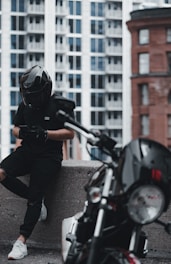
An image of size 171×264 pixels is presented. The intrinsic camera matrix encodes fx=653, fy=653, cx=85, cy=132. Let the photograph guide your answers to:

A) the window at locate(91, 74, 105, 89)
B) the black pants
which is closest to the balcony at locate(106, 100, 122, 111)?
the window at locate(91, 74, 105, 89)

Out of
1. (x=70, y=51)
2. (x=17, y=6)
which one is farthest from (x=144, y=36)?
(x=17, y=6)

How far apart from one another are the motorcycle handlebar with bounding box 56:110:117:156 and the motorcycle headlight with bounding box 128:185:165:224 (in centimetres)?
15

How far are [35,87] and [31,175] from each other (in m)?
0.46

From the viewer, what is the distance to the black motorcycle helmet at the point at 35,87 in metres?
2.72

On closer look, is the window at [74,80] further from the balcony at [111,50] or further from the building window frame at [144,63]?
the building window frame at [144,63]

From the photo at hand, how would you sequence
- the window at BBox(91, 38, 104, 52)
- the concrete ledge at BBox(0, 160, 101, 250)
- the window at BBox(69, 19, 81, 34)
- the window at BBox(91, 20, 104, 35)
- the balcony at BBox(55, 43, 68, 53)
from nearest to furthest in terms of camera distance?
the concrete ledge at BBox(0, 160, 101, 250), the window at BBox(69, 19, 81, 34), the balcony at BBox(55, 43, 68, 53), the window at BBox(91, 20, 104, 35), the window at BBox(91, 38, 104, 52)

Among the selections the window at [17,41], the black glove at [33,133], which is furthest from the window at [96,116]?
the black glove at [33,133]

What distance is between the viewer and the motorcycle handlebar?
175 cm

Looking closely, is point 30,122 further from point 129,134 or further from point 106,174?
point 129,134

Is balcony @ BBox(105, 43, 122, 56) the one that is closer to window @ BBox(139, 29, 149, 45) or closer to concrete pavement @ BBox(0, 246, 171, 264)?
window @ BBox(139, 29, 149, 45)

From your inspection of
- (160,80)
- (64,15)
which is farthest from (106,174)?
(160,80)

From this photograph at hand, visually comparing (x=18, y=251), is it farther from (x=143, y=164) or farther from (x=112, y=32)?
(x=112, y=32)

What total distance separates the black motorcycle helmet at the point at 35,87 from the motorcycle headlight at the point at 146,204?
1.11 metres

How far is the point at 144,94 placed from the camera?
1619 inches
